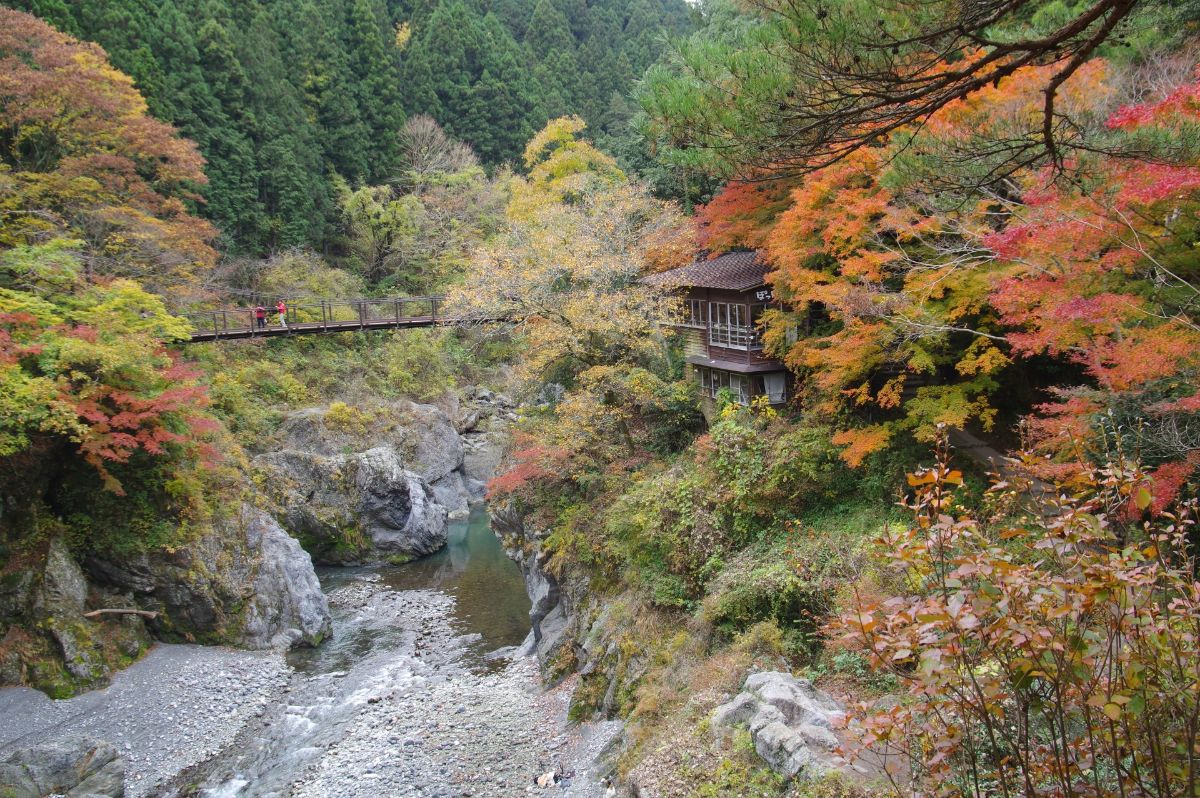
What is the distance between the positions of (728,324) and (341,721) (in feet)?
41.1

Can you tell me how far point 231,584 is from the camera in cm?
1583

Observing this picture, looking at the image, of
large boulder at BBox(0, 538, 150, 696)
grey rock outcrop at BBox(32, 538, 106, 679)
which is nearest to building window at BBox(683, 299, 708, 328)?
large boulder at BBox(0, 538, 150, 696)

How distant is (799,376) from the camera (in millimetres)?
15828

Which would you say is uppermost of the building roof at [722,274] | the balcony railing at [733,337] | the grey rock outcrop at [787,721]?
the building roof at [722,274]

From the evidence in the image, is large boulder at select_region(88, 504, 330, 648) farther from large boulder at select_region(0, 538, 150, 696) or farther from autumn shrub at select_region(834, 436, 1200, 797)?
autumn shrub at select_region(834, 436, 1200, 797)

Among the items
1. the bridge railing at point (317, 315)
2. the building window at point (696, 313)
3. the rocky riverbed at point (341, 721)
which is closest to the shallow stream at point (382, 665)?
the rocky riverbed at point (341, 721)

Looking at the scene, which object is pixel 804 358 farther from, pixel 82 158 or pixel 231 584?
pixel 82 158

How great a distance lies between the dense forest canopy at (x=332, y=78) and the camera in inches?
1109

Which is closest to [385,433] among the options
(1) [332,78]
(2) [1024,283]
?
(2) [1024,283]

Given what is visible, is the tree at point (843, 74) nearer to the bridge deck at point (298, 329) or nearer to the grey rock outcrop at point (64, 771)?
the grey rock outcrop at point (64, 771)

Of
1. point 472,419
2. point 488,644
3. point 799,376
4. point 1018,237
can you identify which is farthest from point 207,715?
point 472,419

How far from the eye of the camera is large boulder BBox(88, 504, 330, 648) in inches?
586

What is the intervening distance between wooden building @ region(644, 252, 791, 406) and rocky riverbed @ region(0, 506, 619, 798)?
863 cm

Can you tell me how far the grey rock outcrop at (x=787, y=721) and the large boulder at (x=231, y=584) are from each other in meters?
12.4
